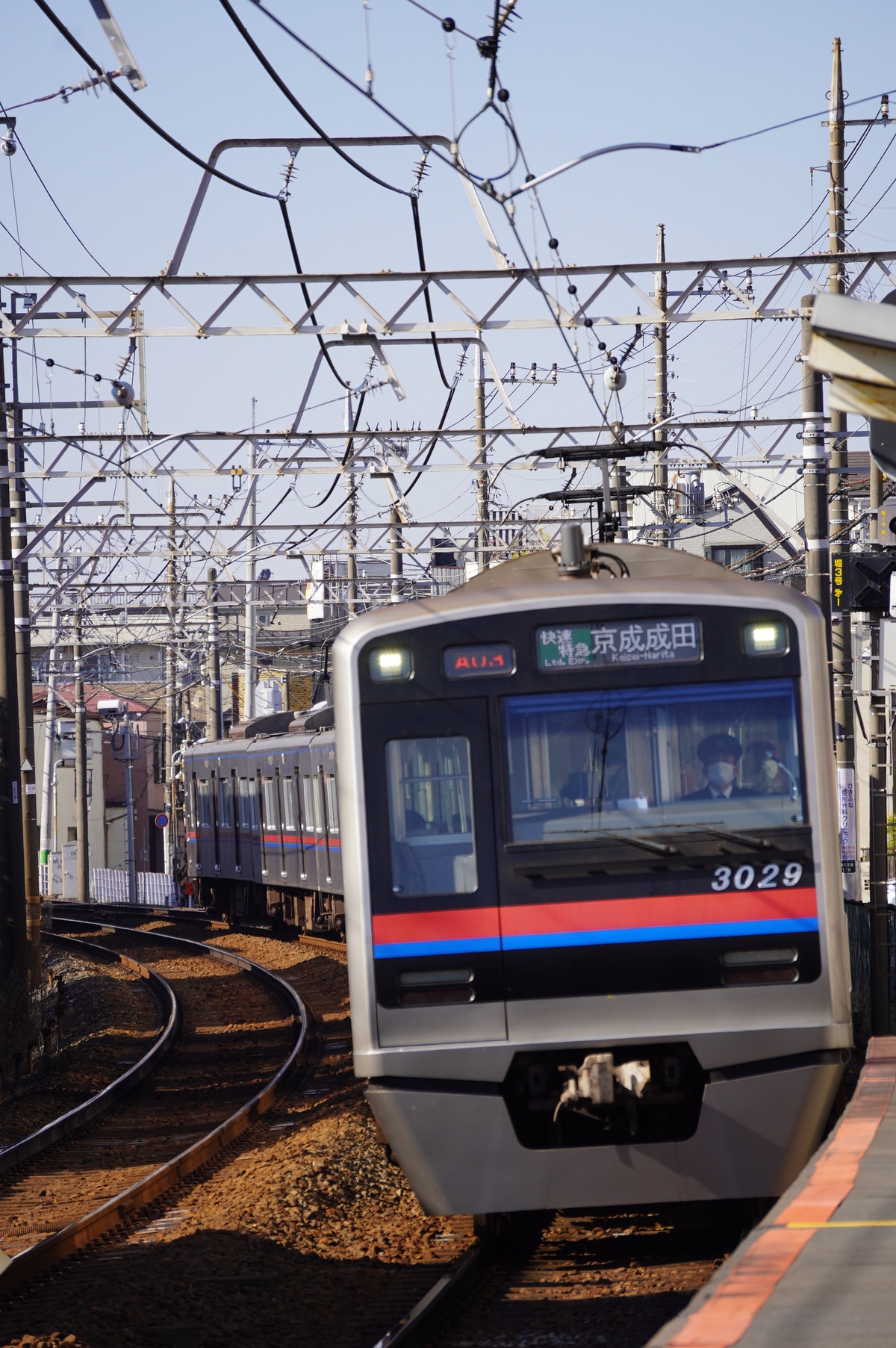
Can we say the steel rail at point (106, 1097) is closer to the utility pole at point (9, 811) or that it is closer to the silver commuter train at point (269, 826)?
the utility pole at point (9, 811)

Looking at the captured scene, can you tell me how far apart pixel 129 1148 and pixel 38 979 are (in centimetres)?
787

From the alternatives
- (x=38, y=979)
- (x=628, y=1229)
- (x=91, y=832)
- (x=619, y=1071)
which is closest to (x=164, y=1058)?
(x=38, y=979)

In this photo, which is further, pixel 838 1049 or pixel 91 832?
pixel 91 832

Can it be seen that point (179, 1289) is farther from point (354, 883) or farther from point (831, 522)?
point (831, 522)

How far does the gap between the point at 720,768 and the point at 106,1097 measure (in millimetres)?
8611

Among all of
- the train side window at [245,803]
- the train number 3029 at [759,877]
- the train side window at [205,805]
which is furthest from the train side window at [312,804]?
the train number 3029 at [759,877]

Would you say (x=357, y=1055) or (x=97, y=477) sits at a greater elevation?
(x=97, y=477)

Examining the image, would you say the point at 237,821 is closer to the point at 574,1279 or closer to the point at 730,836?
the point at 574,1279

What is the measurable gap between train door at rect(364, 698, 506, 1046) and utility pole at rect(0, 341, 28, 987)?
10.9 meters

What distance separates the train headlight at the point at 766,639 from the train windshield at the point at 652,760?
14 cm

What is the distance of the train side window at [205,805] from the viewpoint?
102 feet

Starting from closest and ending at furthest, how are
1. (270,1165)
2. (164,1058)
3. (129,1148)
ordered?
(270,1165), (129,1148), (164,1058)

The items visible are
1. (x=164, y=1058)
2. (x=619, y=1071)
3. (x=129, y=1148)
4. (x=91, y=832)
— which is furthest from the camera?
(x=91, y=832)

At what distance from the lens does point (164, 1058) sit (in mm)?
16359
